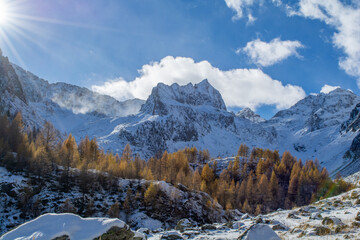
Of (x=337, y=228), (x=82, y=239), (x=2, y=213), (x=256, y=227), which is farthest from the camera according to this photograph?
(x=2, y=213)

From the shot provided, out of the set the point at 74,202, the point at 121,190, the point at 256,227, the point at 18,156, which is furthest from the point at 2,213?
the point at 256,227

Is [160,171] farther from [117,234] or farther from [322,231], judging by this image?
[117,234]

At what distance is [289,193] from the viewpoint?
9294 cm

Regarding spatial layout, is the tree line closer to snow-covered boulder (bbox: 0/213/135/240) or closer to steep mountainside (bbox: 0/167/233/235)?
steep mountainside (bbox: 0/167/233/235)

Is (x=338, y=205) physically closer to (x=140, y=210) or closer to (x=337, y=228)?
(x=337, y=228)

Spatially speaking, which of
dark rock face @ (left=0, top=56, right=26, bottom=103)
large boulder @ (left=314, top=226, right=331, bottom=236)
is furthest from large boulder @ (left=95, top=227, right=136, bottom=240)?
dark rock face @ (left=0, top=56, right=26, bottom=103)

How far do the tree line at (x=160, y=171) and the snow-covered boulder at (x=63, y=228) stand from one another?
3995 centimetres

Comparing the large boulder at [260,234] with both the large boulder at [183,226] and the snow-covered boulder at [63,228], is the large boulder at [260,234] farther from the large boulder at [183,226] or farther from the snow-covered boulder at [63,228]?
the large boulder at [183,226]

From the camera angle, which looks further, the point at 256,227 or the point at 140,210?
the point at 140,210

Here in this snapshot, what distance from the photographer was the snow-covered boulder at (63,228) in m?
8.50

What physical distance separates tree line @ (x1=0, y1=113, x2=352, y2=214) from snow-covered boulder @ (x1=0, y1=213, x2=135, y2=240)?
3995 centimetres

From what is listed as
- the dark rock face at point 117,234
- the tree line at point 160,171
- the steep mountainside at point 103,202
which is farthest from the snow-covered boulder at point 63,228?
the tree line at point 160,171

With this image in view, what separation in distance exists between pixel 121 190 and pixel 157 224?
12.6m

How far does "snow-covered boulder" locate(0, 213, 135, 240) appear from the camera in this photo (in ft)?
27.9
